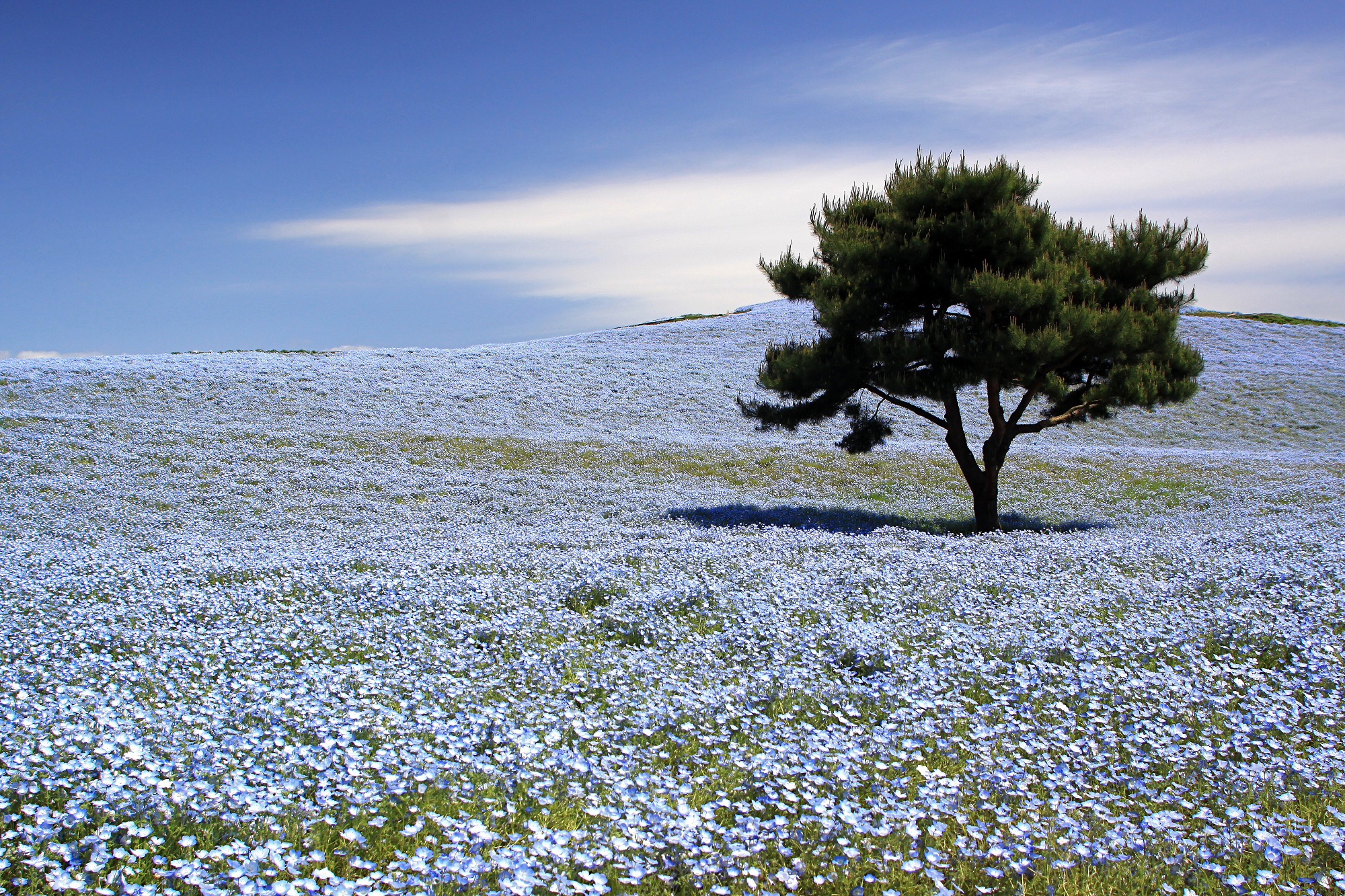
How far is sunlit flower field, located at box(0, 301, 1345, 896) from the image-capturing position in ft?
14.5

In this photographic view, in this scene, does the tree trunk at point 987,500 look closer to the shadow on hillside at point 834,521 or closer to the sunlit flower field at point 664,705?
the shadow on hillside at point 834,521

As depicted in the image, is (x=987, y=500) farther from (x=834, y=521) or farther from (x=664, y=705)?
(x=664, y=705)

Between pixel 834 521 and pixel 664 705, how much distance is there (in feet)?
42.4

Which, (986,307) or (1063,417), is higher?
(986,307)

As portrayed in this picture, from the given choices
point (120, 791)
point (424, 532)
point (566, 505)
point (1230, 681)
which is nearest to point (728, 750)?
point (120, 791)

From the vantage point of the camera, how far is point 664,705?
6316mm

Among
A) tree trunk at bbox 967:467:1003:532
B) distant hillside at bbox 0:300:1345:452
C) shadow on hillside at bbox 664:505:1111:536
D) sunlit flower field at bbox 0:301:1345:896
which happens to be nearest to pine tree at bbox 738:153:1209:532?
tree trunk at bbox 967:467:1003:532

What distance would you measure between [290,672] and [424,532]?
9.67 m

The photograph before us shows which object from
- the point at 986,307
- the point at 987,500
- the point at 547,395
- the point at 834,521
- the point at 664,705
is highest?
the point at 986,307

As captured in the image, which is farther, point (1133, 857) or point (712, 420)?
point (712, 420)

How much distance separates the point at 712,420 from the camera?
34.5m

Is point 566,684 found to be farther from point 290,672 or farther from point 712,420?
point 712,420

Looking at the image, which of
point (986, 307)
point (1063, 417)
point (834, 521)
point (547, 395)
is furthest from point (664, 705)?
point (547, 395)

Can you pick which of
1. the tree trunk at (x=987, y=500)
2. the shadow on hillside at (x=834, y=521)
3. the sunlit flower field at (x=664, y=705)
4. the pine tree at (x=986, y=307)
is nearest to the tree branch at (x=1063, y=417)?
the pine tree at (x=986, y=307)
